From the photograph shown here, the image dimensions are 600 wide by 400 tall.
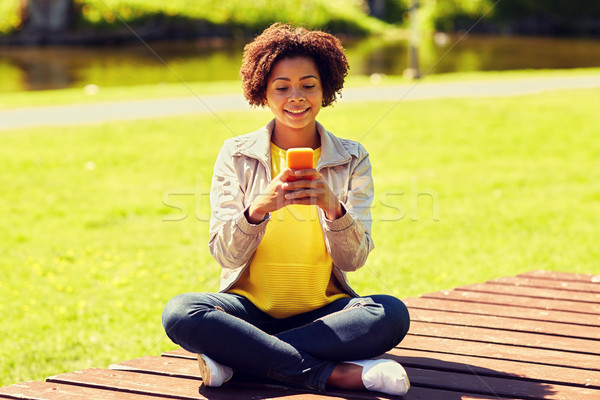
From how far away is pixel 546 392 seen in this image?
2.63 m

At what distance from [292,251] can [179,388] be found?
2.14 ft

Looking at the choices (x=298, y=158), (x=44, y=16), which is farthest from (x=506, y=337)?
(x=44, y=16)

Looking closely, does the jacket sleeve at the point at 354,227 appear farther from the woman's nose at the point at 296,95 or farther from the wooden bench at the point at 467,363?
the wooden bench at the point at 467,363

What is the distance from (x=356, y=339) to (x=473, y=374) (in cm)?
47

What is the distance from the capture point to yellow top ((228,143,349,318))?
9.29 ft

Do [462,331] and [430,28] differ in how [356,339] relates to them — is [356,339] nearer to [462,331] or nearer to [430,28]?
[462,331]

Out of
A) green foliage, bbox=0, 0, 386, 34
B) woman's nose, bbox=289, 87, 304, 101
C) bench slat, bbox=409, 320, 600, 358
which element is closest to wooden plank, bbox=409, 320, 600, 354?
bench slat, bbox=409, 320, 600, 358

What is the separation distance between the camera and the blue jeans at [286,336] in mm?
2652

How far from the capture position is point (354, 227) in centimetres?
271

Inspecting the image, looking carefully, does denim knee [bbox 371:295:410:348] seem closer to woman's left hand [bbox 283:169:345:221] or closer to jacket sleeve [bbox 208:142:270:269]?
woman's left hand [bbox 283:169:345:221]

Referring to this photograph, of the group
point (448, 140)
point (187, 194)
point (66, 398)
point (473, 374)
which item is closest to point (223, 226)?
point (66, 398)

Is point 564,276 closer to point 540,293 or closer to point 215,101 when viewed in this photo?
point 540,293

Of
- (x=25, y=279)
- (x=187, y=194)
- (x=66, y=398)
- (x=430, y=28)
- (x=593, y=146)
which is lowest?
(x=66, y=398)

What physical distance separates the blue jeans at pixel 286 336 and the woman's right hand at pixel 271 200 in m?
0.37
